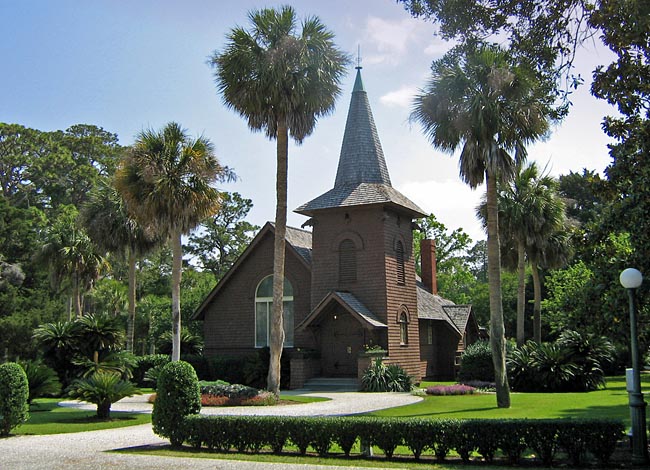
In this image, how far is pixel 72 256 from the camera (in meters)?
34.2

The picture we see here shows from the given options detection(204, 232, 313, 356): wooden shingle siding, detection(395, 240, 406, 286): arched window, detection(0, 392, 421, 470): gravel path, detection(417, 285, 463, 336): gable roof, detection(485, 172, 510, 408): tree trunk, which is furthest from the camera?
detection(417, 285, 463, 336): gable roof

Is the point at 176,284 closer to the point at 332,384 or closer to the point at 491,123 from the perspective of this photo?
the point at 332,384

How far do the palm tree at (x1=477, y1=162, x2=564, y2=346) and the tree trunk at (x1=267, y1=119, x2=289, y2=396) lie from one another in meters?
12.9

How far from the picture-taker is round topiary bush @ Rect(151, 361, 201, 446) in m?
13.0

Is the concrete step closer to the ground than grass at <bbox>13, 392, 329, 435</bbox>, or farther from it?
farther from it

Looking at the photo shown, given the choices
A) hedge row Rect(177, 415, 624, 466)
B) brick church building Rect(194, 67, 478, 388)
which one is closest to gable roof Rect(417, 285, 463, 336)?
brick church building Rect(194, 67, 478, 388)

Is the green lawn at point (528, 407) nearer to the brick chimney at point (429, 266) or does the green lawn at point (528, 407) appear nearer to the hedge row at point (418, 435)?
the hedge row at point (418, 435)

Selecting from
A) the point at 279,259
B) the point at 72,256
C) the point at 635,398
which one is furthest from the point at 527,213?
the point at 72,256

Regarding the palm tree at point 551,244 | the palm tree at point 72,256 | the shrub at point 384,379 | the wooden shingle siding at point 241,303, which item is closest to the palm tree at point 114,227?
the palm tree at point 72,256

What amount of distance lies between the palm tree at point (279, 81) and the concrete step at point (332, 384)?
17.8 feet

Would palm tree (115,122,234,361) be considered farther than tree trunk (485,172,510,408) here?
Yes

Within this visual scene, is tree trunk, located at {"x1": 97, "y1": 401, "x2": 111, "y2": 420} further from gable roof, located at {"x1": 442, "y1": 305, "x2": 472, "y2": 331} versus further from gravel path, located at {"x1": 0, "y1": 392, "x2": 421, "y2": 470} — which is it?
gable roof, located at {"x1": 442, "y1": 305, "x2": 472, "y2": 331}

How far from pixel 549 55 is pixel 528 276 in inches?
1559

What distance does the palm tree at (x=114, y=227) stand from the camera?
1193 inches
